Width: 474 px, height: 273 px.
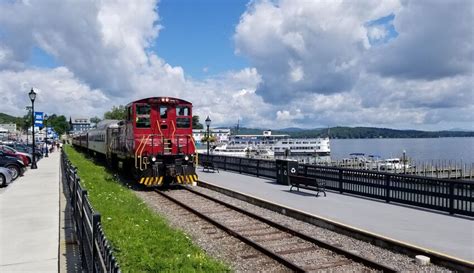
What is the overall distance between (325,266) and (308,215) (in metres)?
3.64

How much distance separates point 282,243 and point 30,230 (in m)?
5.69

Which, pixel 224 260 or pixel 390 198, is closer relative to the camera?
pixel 224 260

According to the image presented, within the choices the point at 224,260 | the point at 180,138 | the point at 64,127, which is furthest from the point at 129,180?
the point at 64,127

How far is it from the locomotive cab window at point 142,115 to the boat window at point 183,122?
1.40 metres

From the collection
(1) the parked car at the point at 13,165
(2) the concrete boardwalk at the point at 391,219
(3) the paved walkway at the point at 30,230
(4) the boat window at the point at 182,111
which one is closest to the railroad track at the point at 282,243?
(2) the concrete boardwalk at the point at 391,219

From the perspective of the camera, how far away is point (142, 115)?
1830cm

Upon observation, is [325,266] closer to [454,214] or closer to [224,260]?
[224,260]

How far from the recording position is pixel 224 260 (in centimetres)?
796

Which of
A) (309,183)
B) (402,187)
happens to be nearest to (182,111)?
(309,183)

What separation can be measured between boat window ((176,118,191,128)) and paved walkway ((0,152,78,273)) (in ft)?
19.3

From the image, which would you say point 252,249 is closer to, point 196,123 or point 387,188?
point 387,188

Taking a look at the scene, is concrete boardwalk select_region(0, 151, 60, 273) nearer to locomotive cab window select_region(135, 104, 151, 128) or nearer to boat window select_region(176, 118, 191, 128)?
locomotive cab window select_region(135, 104, 151, 128)

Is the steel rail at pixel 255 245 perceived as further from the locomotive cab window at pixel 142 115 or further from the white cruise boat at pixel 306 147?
the white cruise boat at pixel 306 147

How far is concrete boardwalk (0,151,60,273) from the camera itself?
690cm
